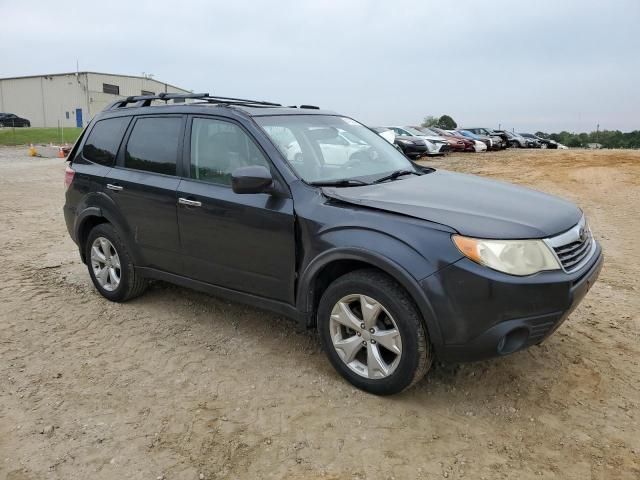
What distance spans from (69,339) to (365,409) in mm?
2458

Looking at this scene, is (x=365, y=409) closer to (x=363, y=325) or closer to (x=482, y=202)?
(x=363, y=325)

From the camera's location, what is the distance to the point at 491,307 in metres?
2.79

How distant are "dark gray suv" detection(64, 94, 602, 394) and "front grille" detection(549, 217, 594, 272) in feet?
0.04

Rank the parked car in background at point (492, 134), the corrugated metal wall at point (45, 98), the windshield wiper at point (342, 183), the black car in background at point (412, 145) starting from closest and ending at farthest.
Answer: the windshield wiper at point (342, 183)
the black car in background at point (412, 145)
the parked car in background at point (492, 134)
the corrugated metal wall at point (45, 98)

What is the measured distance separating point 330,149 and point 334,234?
1.07m

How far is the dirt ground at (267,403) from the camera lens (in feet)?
8.90

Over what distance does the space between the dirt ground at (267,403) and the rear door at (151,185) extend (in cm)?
67

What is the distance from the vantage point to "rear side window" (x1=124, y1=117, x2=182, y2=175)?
4227 millimetres

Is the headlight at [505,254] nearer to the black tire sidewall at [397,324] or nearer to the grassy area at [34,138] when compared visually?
the black tire sidewall at [397,324]

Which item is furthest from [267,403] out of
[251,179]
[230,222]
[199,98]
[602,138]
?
[602,138]

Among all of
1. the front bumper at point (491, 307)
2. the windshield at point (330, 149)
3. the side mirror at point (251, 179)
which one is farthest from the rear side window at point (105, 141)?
the front bumper at point (491, 307)

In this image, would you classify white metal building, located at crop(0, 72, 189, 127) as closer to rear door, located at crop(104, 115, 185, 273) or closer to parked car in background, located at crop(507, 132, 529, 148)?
parked car in background, located at crop(507, 132, 529, 148)

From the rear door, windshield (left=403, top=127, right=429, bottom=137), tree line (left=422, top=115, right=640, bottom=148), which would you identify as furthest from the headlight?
tree line (left=422, top=115, right=640, bottom=148)

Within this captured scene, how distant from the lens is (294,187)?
3.48 meters
